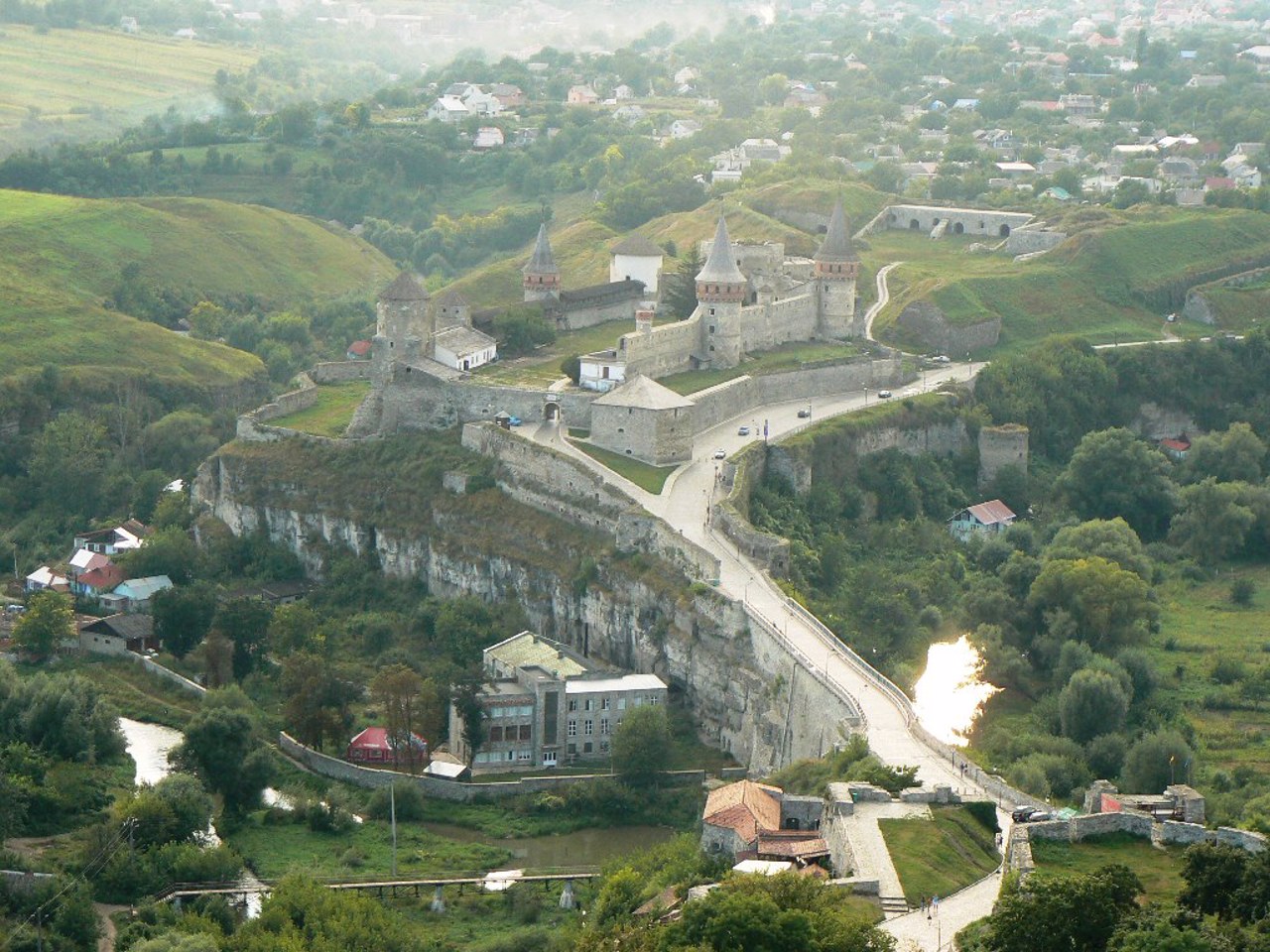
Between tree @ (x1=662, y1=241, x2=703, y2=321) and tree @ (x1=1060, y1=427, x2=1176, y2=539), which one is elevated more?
tree @ (x1=662, y1=241, x2=703, y2=321)

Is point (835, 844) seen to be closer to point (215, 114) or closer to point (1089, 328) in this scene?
point (1089, 328)

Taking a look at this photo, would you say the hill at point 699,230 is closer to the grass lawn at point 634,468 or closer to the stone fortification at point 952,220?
the stone fortification at point 952,220

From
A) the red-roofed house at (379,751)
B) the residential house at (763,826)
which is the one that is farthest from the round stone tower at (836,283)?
the residential house at (763,826)

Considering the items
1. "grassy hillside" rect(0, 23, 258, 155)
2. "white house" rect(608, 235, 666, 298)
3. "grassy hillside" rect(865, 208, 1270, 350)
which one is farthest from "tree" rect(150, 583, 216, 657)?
"grassy hillside" rect(0, 23, 258, 155)

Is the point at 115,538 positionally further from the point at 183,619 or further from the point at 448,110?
the point at 448,110

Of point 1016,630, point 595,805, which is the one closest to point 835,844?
point 595,805

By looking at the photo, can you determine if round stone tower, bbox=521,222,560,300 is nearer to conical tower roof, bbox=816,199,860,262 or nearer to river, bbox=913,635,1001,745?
conical tower roof, bbox=816,199,860,262
